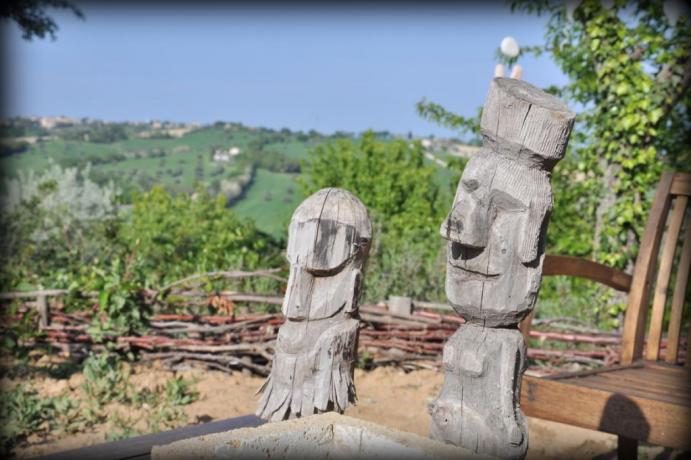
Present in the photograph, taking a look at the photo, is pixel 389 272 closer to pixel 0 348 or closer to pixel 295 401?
pixel 0 348

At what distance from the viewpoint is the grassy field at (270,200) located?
13.2 meters

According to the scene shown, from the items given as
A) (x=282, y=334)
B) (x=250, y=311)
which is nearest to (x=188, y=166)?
(x=250, y=311)

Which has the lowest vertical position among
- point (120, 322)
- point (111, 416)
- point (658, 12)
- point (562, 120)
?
point (111, 416)

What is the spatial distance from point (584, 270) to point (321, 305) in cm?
132

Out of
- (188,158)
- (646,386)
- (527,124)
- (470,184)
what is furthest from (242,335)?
(188,158)

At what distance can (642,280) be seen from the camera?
3766 mm

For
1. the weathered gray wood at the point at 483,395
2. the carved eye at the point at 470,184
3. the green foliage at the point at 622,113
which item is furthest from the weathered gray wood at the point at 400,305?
the carved eye at the point at 470,184

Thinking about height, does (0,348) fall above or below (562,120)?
below

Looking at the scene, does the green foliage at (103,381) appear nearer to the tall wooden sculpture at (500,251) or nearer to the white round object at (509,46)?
the tall wooden sculpture at (500,251)

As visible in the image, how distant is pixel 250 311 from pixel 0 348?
1943mm

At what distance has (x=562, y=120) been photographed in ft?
7.89

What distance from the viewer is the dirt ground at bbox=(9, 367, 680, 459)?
15.3 feet

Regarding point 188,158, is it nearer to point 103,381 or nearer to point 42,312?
point 42,312

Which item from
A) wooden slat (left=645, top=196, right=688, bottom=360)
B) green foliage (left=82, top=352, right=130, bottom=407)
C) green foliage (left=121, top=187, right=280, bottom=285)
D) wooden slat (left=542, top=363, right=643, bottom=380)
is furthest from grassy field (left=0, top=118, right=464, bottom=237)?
wooden slat (left=542, top=363, right=643, bottom=380)
